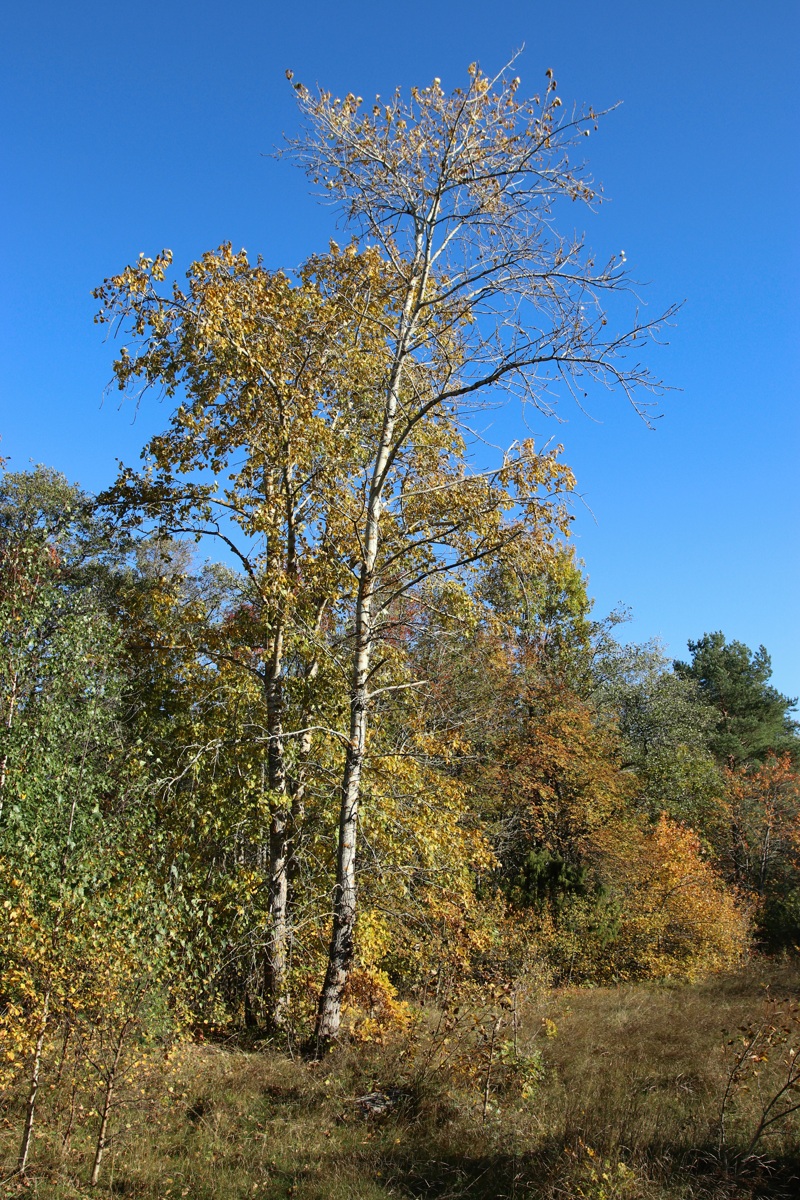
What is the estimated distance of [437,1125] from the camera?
6488 mm

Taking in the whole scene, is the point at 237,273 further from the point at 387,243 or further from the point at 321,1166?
the point at 321,1166

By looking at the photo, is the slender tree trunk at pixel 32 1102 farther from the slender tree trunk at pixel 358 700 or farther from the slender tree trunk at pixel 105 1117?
the slender tree trunk at pixel 358 700

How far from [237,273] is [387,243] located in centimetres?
264

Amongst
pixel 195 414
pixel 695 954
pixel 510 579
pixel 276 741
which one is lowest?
pixel 695 954

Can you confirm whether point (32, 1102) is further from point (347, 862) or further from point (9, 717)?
point (9, 717)

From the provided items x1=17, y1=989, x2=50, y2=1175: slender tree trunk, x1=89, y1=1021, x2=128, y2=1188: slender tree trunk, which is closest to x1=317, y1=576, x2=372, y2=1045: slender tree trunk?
x1=89, y1=1021, x2=128, y2=1188: slender tree trunk

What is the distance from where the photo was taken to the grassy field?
17.8ft

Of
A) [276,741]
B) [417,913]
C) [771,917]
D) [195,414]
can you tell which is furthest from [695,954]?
[195,414]

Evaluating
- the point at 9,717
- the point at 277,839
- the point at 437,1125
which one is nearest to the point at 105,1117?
the point at 437,1125

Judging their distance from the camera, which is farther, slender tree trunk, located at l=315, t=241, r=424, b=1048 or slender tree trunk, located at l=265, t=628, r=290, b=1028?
slender tree trunk, located at l=265, t=628, r=290, b=1028

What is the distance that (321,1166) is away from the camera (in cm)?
585

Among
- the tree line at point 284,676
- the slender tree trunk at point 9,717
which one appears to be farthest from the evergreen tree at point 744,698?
the slender tree trunk at point 9,717

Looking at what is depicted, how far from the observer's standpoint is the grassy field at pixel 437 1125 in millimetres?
5422

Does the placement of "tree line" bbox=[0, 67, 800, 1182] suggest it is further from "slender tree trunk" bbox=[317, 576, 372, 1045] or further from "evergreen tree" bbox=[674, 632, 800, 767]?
"evergreen tree" bbox=[674, 632, 800, 767]
